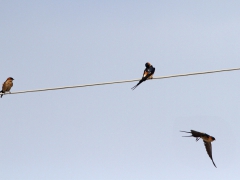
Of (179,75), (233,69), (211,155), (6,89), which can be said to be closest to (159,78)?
(179,75)

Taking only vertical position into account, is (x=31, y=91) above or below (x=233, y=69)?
below

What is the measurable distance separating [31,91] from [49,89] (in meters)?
0.50

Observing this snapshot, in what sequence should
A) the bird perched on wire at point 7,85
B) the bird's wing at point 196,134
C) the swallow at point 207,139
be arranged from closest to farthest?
the bird's wing at point 196,134, the swallow at point 207,139, the bird perched on wire at point 7,85

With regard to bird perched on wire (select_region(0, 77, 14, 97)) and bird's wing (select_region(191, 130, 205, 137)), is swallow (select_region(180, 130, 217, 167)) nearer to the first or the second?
bird's wing (select_region(191, 130, 205, 137))

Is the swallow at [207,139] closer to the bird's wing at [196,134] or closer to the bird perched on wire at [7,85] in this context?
the bird's wing at [196,134]

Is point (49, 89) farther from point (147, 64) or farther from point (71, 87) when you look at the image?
point (147, 64)

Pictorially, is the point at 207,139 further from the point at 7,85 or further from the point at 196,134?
the point at 7,85

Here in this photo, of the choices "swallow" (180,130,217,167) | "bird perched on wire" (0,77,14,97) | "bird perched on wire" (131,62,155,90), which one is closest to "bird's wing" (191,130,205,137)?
"swallow" (180,130,217,167)

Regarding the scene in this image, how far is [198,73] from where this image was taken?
1245 cm

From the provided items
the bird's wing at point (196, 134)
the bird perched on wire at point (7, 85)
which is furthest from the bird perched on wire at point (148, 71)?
the bird perched on wire at point (7, 85)

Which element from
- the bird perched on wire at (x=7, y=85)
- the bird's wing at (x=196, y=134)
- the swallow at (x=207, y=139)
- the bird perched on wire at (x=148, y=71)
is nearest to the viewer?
the bird perched on wire at (x=148, y=71)

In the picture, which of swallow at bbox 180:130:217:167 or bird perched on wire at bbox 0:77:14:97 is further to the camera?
bird perched on wire at bbox 0:77:14:97

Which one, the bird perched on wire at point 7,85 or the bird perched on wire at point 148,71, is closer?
the bird perched on wire at point 148,71

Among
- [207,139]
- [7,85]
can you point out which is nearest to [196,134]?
[207,139]
